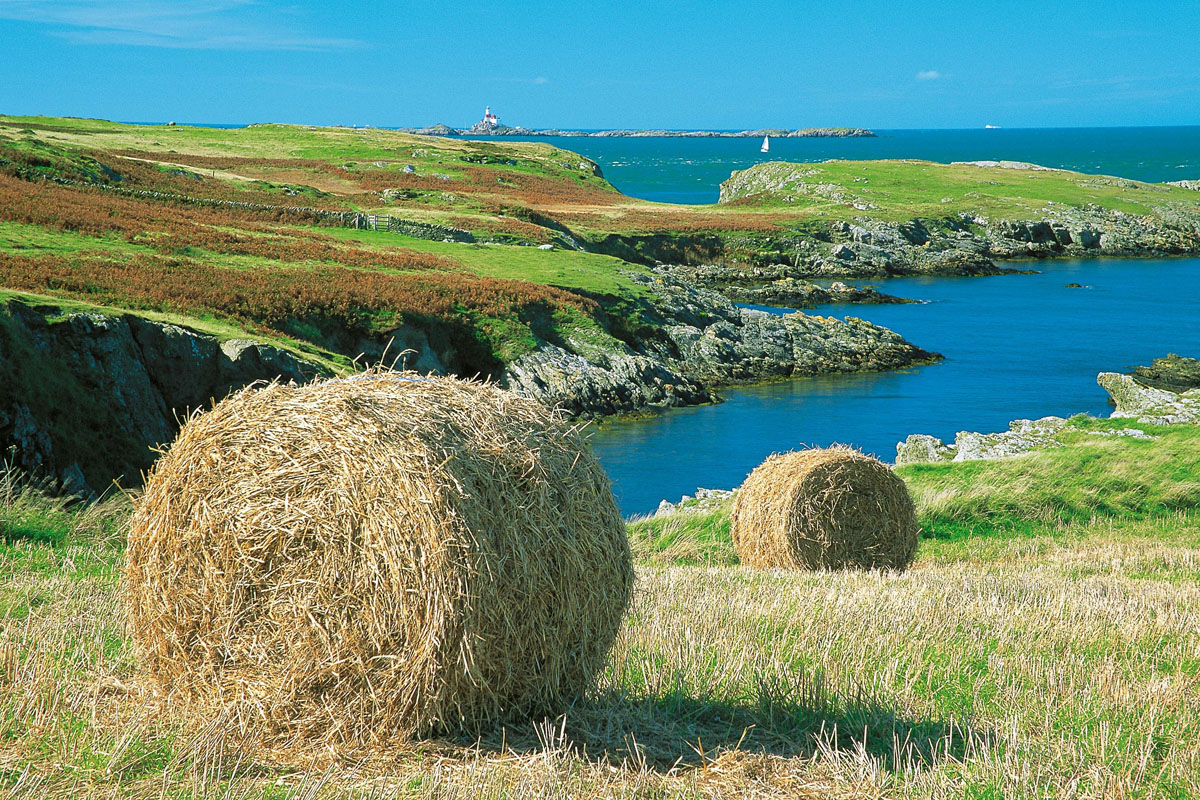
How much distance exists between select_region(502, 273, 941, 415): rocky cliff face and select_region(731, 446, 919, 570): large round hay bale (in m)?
21.2

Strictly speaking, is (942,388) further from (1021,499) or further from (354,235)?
(354,235)

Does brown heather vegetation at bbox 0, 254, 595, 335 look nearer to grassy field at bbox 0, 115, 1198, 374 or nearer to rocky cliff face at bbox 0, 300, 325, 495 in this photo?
grassy field at bbox 0, 115, 1198, 374

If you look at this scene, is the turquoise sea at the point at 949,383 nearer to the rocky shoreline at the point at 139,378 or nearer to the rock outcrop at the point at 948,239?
the rocky shoreline at the point at 139,378

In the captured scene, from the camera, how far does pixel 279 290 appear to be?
1234 inches

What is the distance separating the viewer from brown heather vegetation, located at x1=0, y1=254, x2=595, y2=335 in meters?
24.0

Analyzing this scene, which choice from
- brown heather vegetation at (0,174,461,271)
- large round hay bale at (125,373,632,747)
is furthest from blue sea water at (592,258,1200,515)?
large round hay bale at (125,373,632,747)

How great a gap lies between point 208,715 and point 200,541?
989mm

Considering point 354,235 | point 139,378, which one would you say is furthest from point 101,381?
point 354,235

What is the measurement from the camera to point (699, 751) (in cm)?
531

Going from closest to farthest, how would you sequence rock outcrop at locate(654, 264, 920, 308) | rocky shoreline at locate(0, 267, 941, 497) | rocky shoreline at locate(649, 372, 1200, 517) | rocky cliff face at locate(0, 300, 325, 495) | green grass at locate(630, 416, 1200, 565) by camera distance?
rocky cliff face at locate(0, 300, 325, 495)
rocky shoreline at locate(0, 267, 941, 497)
green grass at locate(630, 416, 1200, 565)
rocky shoreline at locate(649, 372, 1200, 517)
rock outcrop at locate(654, 264, 920, 308)

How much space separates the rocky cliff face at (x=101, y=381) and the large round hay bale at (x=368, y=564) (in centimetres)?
980

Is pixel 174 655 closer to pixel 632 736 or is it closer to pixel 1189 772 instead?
pixel 632 736

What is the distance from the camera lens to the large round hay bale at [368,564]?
5.21 metres

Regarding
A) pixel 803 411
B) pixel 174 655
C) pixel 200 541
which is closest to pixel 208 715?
pixel 174 655
